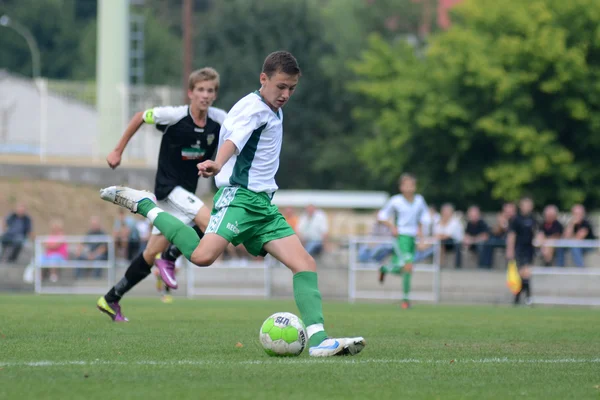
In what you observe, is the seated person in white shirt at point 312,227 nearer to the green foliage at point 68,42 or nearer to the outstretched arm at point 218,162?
the outstretched arm at point 218,162

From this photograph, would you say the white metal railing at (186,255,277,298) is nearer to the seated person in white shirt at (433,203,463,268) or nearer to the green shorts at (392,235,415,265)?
the seated person in white shirt at (433,203,463,268)

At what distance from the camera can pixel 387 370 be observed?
283 inches

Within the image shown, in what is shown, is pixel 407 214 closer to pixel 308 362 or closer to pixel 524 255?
pixel 524 255

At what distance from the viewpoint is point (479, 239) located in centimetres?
2327

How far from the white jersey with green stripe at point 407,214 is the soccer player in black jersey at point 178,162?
6.79m

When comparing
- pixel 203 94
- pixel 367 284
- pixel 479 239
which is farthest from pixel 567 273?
pixel 203 94

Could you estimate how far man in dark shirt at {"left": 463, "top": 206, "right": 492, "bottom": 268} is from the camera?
22484 mm

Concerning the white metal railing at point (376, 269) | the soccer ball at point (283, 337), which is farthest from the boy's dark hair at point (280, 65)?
the white metal railing at point (376, 269)

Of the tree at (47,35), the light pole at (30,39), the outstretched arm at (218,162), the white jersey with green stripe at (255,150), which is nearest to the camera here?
the outstretched arm at (218,162)

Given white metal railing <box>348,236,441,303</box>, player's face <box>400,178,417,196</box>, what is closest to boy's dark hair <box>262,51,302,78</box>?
player's face <box>400,178,417,196</box>

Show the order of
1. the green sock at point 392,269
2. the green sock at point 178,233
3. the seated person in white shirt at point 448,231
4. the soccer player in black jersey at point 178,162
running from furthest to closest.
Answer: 1. the seated person in white shirt at point 448,231
2. the green sock at point 392,269
3. the soccer player in black jersey at point 178,162
4. the green sock at point 178,233

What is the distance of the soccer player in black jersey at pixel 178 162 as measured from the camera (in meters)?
11.0

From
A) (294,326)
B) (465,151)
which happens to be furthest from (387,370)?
(465,151)

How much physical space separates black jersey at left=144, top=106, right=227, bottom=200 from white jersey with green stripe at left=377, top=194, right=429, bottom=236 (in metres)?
6.75
